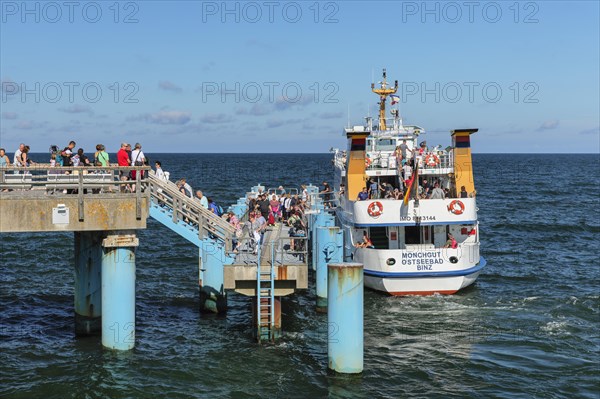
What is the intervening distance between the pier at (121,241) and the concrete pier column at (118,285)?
0.02 meters

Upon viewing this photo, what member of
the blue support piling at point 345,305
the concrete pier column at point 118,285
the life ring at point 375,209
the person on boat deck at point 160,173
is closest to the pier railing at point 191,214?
the person on boat deck at point 160,173

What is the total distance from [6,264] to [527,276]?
2259cm

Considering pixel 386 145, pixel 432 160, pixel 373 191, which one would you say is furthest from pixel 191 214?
pixel 386 145

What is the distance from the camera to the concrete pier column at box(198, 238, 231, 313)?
831 inches

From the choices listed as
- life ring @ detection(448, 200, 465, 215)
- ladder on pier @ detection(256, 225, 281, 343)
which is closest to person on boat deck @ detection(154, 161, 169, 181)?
ladder on pier @ detection(256, 225, 281, 343)

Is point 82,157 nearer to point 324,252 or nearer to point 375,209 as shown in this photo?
point 324,252

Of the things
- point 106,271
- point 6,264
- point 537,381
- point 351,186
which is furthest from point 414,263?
point 6,264

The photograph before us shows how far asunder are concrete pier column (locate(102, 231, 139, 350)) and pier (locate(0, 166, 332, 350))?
24 mm

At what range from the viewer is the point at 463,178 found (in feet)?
93.5

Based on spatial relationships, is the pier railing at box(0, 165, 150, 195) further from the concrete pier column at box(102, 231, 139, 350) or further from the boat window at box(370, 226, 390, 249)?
the boat window at box(370, 226, 390, 249)

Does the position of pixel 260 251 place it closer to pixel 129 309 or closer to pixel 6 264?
pixel 129 309

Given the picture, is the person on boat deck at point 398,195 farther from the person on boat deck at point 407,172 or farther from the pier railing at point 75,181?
the pier railing at point 75,181

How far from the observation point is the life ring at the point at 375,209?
86.9 ft

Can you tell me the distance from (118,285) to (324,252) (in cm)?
766
